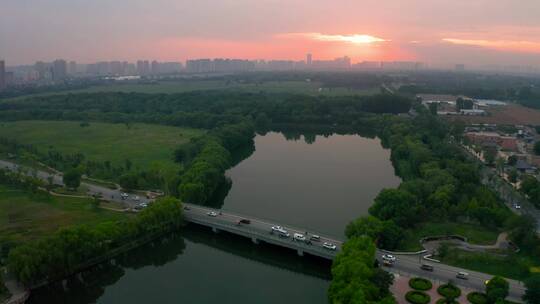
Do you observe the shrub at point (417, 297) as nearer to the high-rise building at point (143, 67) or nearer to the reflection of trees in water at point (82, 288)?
the reflection of trees in water at point (82, 288)

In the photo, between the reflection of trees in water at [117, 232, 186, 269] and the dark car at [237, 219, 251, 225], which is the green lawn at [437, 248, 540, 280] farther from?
the reflection of trees in water at [117, 232, 186, 269]

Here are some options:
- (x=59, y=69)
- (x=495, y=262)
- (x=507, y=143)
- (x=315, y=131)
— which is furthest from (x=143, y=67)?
(x=495, y=262)

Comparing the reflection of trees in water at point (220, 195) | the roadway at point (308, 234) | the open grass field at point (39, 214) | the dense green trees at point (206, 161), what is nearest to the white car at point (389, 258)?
the roadway at point (308, 234)

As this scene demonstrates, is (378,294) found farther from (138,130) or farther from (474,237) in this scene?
(138,130)

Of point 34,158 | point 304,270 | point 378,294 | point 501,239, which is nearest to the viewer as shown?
point 378,294

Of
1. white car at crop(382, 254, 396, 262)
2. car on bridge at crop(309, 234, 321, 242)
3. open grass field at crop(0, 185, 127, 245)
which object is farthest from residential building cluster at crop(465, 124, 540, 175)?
open grass field at crop(0, 185, 127, 245)

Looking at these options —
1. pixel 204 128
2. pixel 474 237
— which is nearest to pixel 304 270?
pixel 474 237
